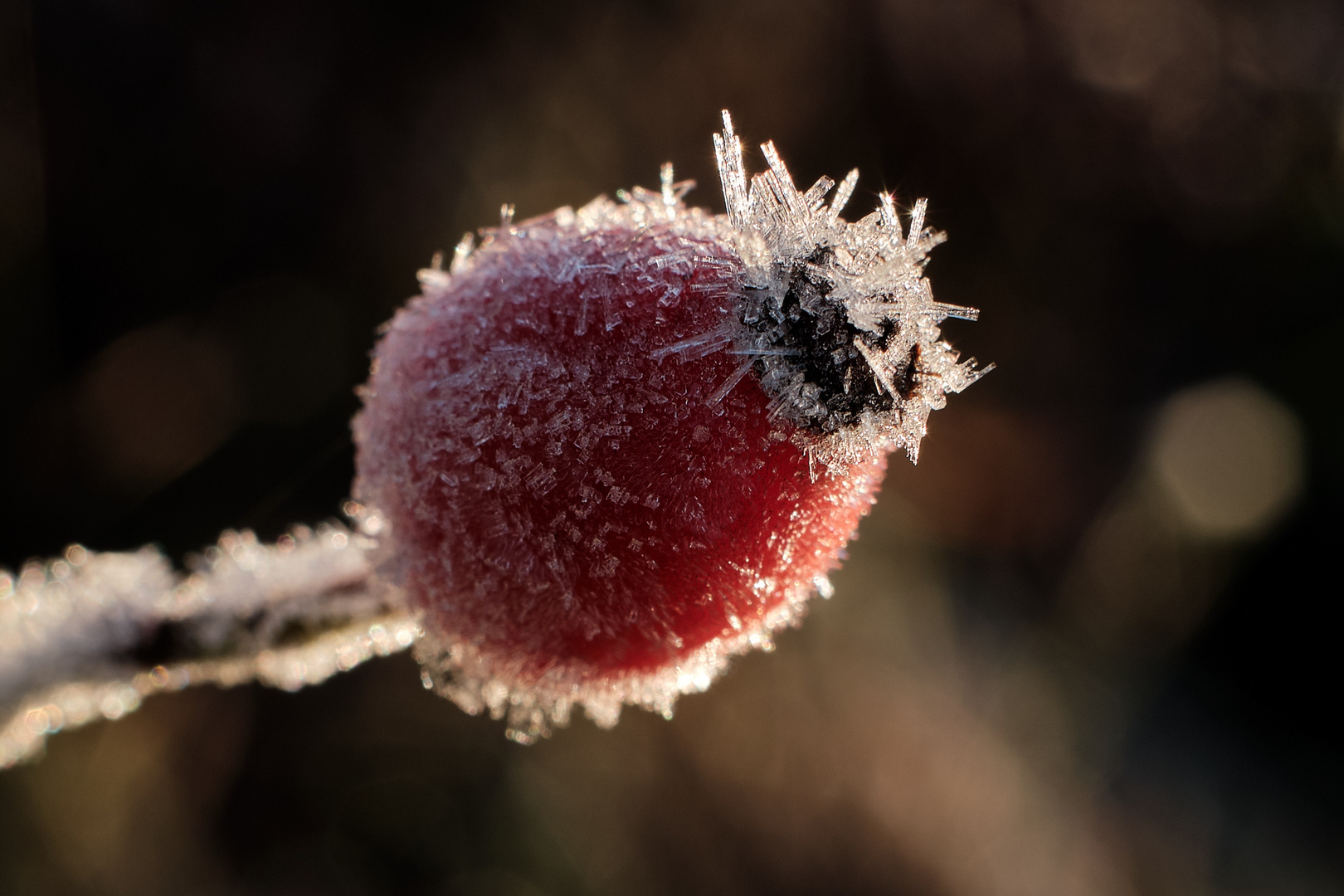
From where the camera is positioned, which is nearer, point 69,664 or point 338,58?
point 69,664

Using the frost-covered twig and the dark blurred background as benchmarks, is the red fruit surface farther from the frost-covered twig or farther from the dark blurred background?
the dark blurred background

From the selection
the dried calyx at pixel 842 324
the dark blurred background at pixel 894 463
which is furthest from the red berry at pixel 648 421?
the dark blurred background at pixel 894 463

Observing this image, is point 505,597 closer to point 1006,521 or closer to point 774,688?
point 774,688

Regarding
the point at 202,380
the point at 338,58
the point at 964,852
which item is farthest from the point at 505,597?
the point at 964,852

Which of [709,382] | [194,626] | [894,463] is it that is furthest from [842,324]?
[894,463]

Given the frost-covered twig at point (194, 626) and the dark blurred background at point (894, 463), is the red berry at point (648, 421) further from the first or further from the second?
the dark blurred background at point (894, 463)

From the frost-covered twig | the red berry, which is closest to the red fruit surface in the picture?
the red berry

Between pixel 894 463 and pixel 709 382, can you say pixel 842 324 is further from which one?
pixel 894 463
